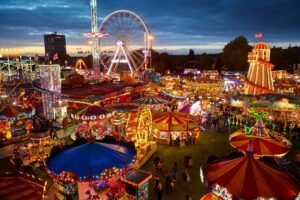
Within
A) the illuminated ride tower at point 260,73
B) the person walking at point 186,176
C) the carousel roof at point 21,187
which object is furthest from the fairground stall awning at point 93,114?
the illuminated ride tower at point 260,73

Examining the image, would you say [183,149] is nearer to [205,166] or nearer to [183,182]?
[183,182]

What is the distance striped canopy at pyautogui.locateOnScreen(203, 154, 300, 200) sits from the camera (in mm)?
4984

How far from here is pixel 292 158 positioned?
11.7 metres

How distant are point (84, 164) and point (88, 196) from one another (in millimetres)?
Answer: 1276

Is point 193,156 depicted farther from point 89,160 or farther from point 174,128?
point 89,160

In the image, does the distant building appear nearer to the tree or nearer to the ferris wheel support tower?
the tree

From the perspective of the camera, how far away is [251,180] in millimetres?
5230

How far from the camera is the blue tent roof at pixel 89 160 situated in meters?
6.49

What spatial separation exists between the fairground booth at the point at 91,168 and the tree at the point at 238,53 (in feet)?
148

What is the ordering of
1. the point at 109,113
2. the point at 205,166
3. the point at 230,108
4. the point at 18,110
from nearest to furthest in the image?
1. the point at 205,166
2. the point at 109,113
3. the point at 18,110
4. the point at 230,108

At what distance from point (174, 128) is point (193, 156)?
5.74 ft

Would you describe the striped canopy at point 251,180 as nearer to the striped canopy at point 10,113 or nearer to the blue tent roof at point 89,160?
the blue tent roof at point 89,160

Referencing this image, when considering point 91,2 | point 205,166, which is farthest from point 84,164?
point 91,2

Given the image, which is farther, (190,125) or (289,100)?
(289,100)
